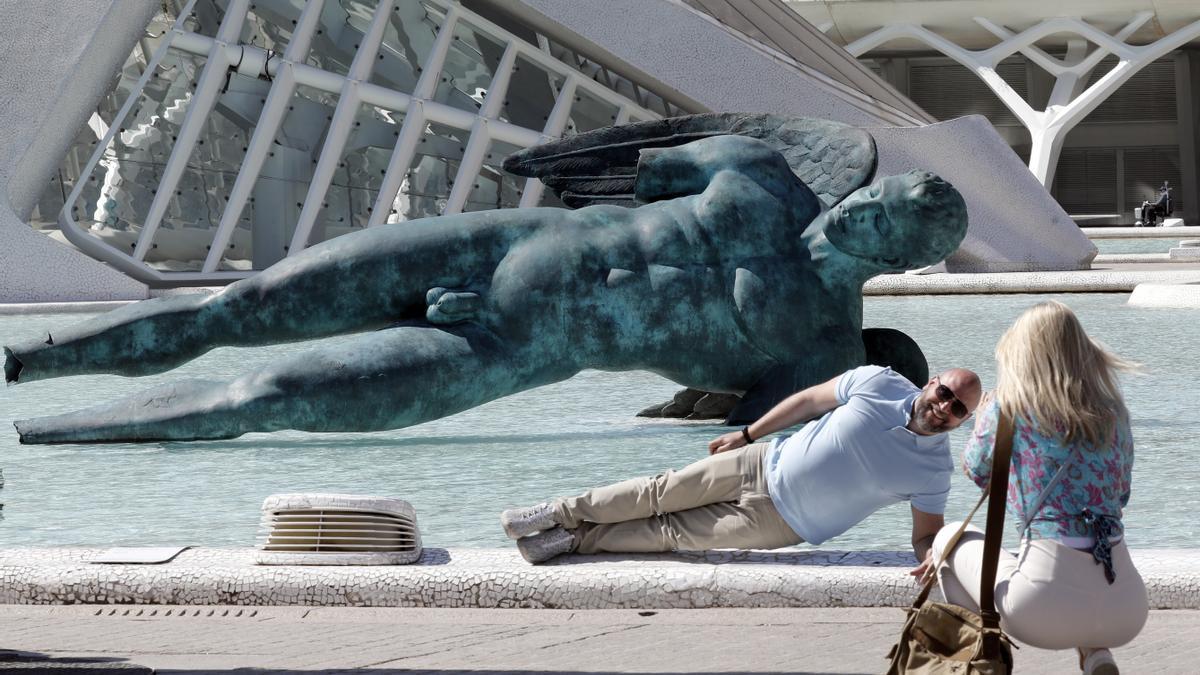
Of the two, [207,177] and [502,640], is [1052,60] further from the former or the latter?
[502,640]

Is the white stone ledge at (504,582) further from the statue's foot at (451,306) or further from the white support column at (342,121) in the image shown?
the white support column at (342,121)

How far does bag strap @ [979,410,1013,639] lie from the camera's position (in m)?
3.15

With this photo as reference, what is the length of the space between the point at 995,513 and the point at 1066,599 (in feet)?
0.68

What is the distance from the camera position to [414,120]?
1908 cm

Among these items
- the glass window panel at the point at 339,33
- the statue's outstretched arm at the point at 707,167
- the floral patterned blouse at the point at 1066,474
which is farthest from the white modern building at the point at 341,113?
the floral patterned blouse at the point at 1066,474

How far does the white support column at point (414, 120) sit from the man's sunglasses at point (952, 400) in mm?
15699

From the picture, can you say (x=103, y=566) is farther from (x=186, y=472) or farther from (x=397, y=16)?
(x=397, y=16)

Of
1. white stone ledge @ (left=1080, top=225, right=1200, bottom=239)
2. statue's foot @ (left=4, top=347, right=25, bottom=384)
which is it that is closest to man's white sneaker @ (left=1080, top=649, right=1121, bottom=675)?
statue's foot @ (left=4, top=347, right=25, bottom=384)

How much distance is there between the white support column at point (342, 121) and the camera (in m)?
18.8

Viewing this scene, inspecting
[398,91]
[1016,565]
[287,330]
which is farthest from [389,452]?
[398,91]

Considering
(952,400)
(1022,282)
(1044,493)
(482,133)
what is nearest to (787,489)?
(952,400)

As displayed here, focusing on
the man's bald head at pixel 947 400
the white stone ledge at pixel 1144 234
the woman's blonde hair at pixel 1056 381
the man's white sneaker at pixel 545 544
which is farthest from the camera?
the white stone ledge at pixel 1144 234

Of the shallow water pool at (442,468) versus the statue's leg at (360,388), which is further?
the statue's leg at (360,388)

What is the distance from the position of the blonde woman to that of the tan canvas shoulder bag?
52 mm
